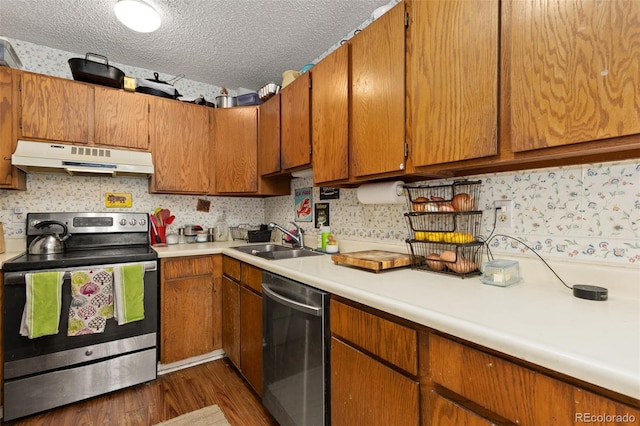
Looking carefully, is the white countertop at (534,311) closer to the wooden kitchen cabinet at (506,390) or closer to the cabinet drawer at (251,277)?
the wooden kitchen cabinet at (506,390)

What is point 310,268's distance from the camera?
1494mm

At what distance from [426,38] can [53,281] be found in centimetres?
239

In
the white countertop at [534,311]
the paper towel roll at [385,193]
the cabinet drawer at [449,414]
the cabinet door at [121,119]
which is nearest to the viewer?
the white countertop at [534,311]

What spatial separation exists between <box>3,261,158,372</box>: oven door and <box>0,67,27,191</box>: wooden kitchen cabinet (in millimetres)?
749

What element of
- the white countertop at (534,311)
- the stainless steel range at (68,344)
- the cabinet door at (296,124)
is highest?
the cabinet door at (296,124)

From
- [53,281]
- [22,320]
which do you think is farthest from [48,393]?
[53,281]

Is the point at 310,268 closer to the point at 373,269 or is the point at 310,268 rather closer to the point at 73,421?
the point at 373,269

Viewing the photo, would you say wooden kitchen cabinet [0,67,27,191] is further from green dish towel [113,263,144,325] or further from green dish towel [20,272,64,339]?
green dish towel [113,263,144,325]

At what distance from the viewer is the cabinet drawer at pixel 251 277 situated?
179 cm

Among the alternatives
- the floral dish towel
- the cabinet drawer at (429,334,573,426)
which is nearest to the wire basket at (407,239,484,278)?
the cabinet drawer at (429,334,573,426)

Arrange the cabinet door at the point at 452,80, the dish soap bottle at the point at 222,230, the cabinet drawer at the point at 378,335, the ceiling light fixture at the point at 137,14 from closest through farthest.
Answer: the cabinet drawer at the point at 378,335
the cabinet door at the point at 452,80
the ceiling light fixture at the point at 137,14
the dish soap bottle at the point at 222,230

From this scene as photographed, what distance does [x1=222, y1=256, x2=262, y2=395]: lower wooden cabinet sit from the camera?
181 centimetres

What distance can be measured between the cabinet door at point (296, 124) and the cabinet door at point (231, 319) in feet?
3.31

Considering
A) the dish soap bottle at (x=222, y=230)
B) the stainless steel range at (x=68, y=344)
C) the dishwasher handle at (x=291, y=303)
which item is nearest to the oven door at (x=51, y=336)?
the stainless steel range at (x=68, y=344)
